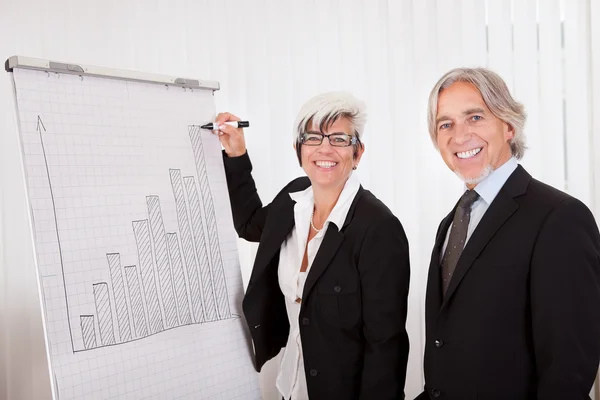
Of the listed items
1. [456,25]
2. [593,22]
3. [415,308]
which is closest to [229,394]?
[415,308]

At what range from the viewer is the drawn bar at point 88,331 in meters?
1.55

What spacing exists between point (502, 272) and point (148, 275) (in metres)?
1.05

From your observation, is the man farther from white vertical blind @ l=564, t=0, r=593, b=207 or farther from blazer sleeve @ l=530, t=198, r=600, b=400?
white vertical blind @ l=564, t=0, r=593, b=207

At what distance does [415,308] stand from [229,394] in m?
1.14

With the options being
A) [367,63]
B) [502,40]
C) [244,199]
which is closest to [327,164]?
[244,199]

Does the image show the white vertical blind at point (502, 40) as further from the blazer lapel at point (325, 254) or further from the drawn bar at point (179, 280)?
the drawn bar at point (179, 280)

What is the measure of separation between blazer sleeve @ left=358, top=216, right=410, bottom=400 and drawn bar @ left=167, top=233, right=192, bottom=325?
581mm

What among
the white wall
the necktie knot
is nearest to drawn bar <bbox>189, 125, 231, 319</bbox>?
the necktie knot

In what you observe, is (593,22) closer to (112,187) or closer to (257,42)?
(257,42)

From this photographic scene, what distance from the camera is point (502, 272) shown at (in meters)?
1.36

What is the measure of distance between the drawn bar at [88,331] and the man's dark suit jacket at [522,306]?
960mm

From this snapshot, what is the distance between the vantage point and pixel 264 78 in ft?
9.50

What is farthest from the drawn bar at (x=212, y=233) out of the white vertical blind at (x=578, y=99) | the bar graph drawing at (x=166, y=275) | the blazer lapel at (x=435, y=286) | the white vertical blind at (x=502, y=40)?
the white vertical blind at (x=578, y=99)

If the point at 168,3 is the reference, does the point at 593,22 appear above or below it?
below
